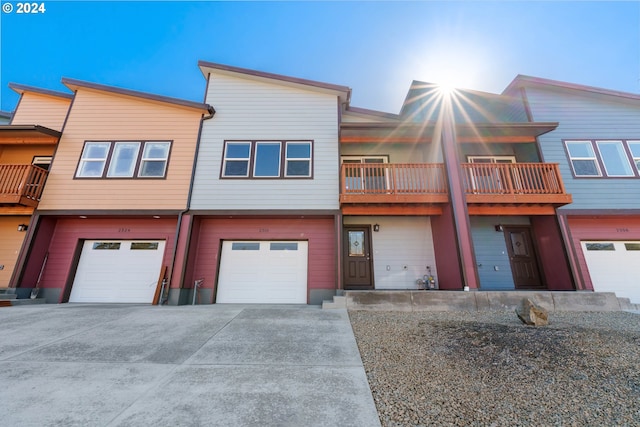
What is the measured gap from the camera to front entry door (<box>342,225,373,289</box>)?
7.90 meters

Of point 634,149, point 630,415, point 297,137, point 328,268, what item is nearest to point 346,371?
point 630,415

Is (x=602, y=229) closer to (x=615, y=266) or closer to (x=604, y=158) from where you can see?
(x=615, y=266)

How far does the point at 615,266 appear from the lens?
297 inches

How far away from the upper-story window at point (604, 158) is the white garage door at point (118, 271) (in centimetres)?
1437

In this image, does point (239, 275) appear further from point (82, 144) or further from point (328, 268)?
point (82, 144)

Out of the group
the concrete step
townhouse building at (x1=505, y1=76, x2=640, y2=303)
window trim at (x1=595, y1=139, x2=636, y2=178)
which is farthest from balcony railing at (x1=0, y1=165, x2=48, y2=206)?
window trim at (x1=595, y1=139, x2=636, y2=178)

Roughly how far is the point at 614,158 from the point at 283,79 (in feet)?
39.0

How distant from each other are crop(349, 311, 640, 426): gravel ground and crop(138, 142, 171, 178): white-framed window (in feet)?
25.8

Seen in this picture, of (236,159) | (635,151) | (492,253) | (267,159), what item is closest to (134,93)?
(236,159)

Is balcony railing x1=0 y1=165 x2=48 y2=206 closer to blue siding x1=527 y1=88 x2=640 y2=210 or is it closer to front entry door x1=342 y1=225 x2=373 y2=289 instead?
front entry door x1=342 y1=225 x2=373 y2=289

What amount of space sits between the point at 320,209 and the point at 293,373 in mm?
5303

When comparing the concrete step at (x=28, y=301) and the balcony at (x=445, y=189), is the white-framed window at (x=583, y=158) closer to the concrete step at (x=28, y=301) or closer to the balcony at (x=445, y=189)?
the balcony at (x=445, y=189)

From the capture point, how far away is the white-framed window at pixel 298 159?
8.03 meters

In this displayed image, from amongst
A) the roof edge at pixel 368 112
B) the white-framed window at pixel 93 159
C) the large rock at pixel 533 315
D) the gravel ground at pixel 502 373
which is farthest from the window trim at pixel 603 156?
the white-framed window at pixel 93 159
